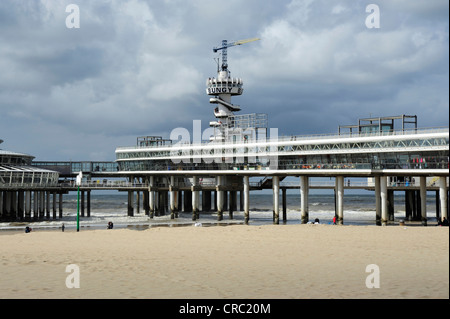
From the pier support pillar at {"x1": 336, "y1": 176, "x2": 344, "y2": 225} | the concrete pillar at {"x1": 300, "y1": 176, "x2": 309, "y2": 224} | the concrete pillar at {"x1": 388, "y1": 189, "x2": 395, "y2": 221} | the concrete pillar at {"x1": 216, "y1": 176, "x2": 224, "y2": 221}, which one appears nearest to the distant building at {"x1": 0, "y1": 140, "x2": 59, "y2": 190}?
the concrete pillar at {"x1": 216, "y1": 176, "x2": 224, "y2": 221}

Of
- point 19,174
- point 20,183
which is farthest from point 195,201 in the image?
point 19,174

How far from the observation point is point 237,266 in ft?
75.5

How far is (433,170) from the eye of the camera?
158ft

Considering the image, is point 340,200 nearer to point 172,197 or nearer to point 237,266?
point 172,197

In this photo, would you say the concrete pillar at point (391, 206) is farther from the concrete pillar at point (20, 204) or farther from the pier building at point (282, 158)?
the concrete pillar at point (20, 204)

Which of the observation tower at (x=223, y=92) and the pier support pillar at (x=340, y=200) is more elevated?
the observation tower at (x=223, y=92)

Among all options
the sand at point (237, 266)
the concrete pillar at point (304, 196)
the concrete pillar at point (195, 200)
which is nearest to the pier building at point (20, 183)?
the concrete pillar at point (195, 200)

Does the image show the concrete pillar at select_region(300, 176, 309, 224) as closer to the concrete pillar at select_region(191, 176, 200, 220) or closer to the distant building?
the concrete pillar at select_region(191, 176, 200, 220)

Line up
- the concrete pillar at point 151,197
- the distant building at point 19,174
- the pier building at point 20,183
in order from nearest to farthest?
the distant building at point 19,174
the pier building at point 20,183
the concrete pillar at point 151,197

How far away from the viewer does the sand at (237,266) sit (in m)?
17.5

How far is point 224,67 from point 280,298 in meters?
75.0
